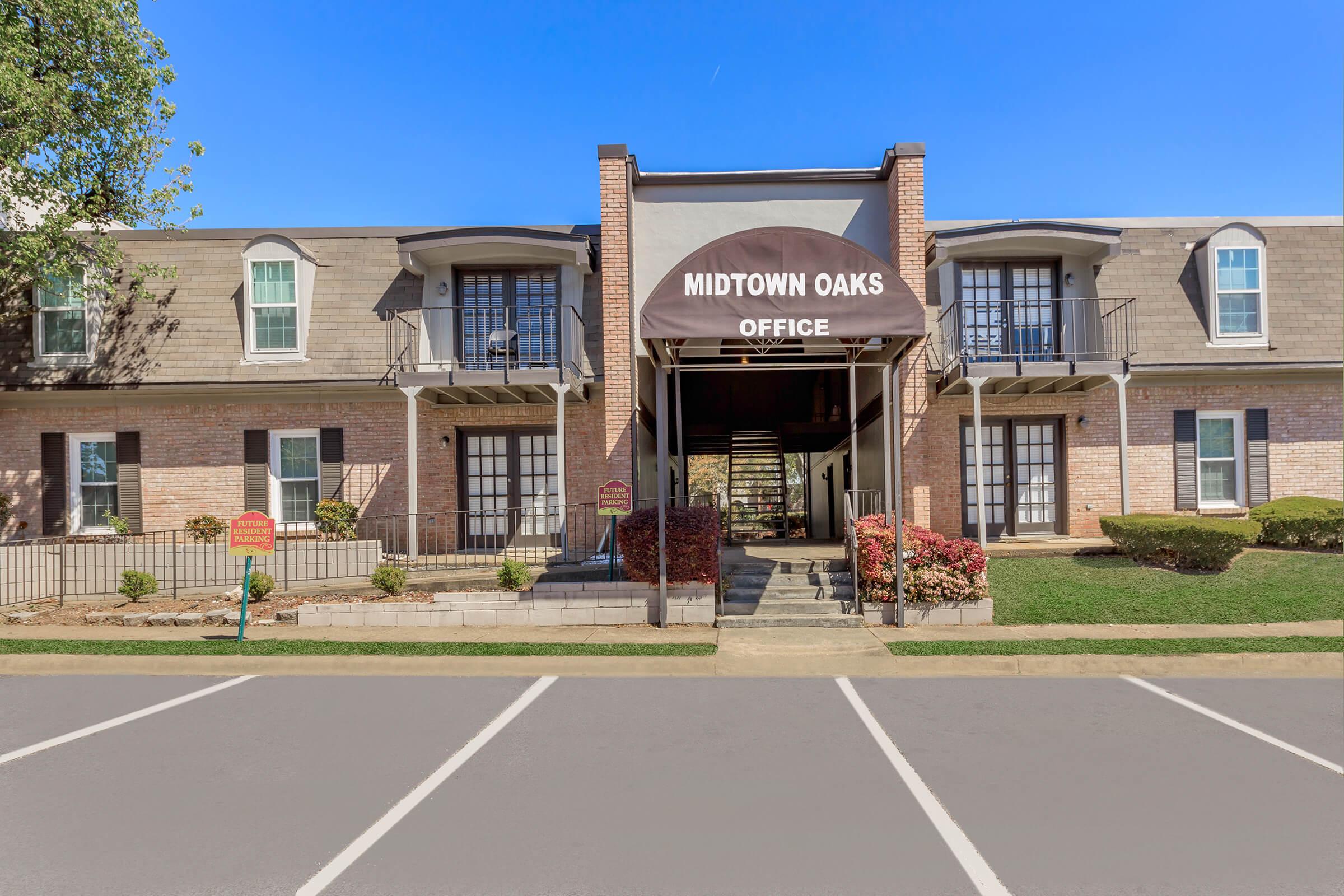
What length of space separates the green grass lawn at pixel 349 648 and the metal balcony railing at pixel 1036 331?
8.49 meters

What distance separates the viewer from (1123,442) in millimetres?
13688

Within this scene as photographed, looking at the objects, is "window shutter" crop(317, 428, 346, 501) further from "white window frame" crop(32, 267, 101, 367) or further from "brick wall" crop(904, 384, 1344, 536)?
"brick wall" crop(904, 384, 1344, 536)

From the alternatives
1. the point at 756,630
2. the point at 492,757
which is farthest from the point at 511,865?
the point at 756,630

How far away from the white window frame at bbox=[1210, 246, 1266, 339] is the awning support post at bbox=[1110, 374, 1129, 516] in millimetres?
2612

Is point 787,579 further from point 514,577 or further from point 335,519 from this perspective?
point 335,519

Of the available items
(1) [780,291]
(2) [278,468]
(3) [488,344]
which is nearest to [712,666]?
(1) [780,291]

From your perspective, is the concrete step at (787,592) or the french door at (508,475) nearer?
the concrete step at (787,592)

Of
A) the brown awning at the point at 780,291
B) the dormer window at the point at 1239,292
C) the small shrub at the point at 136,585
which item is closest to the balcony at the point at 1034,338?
the dormer window at the point at 1239,292

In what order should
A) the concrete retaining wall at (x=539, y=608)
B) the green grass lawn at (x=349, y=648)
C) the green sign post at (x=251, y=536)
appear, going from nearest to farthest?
1. the green grass lawn at (x=349, y=648)
2. the green sign post at (x=251, y=536)
3. the concrete retaining wall at (x=539, y=608)

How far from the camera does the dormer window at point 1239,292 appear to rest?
48.9 feet

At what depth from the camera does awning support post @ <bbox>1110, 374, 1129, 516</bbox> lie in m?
13.5

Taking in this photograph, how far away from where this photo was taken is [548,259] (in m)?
14.8

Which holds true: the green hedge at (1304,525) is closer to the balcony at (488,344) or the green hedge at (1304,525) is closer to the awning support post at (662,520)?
the awning support post at (662,520)

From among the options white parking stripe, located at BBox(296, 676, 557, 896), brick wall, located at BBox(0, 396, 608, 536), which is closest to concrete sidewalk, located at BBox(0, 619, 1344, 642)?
white parking stripe, located at BBox(296, 676, 557, 896)
